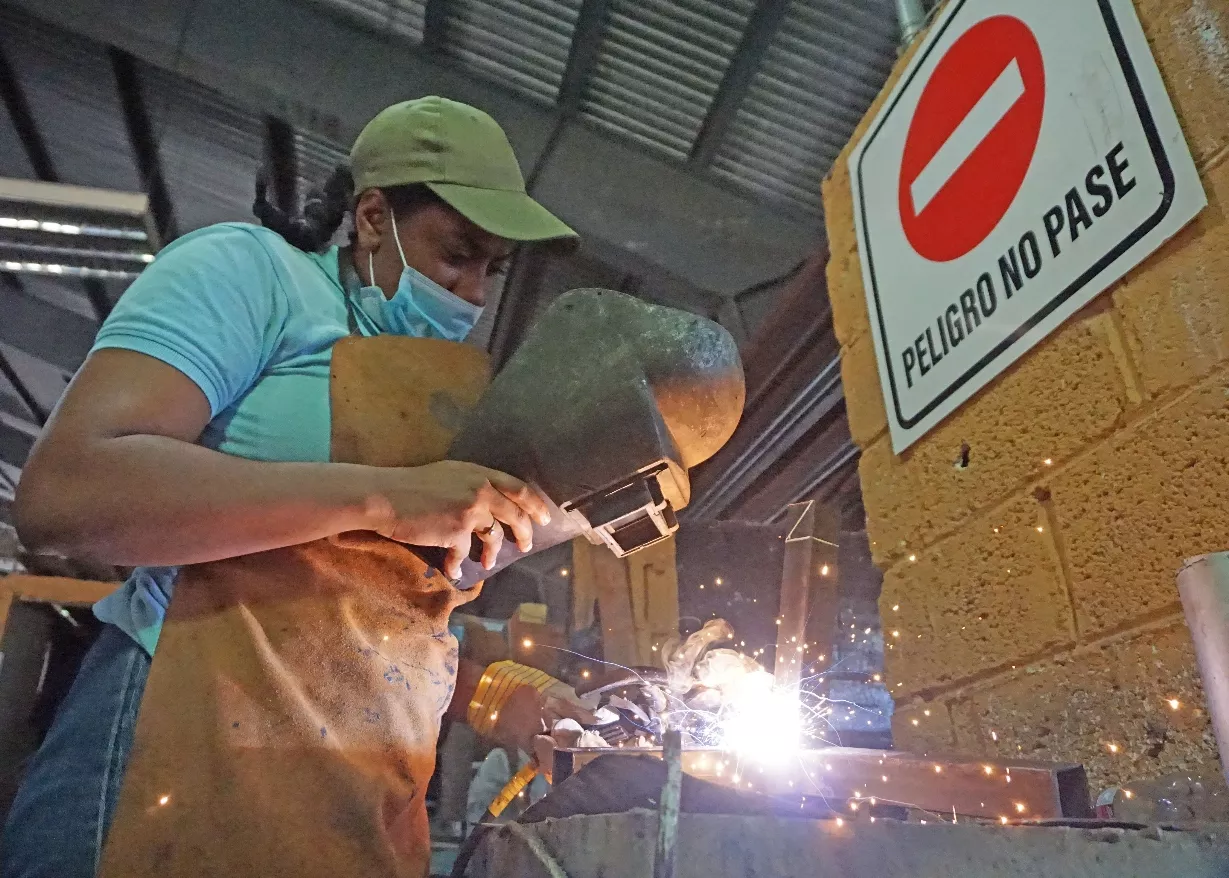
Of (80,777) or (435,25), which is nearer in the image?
(80,777)

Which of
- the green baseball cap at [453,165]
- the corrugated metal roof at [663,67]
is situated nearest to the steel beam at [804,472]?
the corrugated metal roof at [663,67]

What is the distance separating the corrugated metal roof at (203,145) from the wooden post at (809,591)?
8.39ft

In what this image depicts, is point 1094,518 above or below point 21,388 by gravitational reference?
below

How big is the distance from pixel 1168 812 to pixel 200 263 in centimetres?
117

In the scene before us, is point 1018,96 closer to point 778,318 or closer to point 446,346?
point 446,346

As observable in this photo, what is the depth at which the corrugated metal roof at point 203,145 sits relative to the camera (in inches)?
132

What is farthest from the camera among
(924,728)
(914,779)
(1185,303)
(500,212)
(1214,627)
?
(924,728)

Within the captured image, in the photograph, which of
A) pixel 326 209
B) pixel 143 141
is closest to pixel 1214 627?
pixel 326 209

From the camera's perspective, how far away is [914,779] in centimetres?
90

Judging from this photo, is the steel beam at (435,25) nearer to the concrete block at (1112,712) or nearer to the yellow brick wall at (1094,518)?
the yellow brick wall at (1094,518)

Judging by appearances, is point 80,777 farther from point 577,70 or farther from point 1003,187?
point 577,70

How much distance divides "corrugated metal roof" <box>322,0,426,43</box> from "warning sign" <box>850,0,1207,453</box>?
64.2 inches

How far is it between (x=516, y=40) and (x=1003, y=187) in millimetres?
1745

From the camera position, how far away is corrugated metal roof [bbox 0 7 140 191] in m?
3.20
